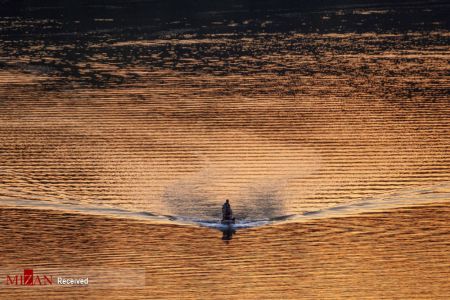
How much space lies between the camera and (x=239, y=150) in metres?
32.0

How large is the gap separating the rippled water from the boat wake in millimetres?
69

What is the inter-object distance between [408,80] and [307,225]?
1802 centimetres

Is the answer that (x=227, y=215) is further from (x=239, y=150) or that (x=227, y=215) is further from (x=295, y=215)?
(x=239, y=150)

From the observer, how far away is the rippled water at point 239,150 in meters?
23.8

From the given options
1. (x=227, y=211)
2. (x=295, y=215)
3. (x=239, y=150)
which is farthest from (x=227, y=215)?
(x=239, y=150)

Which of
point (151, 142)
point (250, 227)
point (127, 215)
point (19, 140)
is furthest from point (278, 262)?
point (19, 140)

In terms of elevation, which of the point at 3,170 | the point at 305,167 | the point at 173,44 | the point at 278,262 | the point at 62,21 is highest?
the point at 62,21

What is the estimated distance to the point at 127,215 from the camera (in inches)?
1039

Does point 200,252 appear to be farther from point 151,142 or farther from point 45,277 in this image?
point 151,142

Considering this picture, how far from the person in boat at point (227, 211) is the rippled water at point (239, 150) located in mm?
620

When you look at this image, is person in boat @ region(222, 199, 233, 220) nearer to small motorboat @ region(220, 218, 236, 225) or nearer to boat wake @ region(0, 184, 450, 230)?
small motorboat @ region(220, 218, 236, 225)

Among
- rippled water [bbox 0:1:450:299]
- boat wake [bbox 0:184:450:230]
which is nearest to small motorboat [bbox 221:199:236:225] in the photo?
boat wake [bbox 0:184:450:230]

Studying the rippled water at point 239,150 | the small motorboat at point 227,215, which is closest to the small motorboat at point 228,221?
the small motorboat at point 227,215

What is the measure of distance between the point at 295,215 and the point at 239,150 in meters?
6.56
